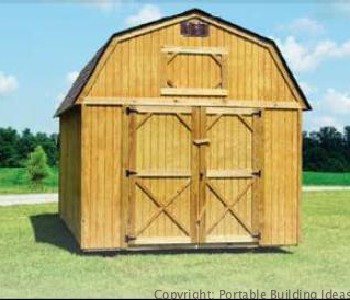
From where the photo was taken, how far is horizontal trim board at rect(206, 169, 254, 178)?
14.3 metres

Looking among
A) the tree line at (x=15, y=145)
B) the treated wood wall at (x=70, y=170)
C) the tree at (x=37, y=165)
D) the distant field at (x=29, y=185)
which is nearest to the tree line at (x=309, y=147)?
the tree line at (x=15, y=145)

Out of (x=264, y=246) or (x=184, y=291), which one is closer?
(x=184, y=291)

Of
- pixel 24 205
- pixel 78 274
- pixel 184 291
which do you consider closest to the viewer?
pixel 184 291

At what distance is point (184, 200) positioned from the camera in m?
14.2

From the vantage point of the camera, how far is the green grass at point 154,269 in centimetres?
1040

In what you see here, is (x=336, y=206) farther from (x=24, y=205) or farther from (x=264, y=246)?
(x=264, y=246)

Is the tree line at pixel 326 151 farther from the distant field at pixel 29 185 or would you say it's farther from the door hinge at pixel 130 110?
the door hinge at pixel 130 110

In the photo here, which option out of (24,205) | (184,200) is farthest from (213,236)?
(24,205)

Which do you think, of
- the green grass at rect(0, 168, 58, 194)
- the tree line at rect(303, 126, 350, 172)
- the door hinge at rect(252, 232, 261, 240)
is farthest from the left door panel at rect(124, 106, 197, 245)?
the tree line at rect(303, 126, 350, 172)

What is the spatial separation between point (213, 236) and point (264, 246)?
46.7 inches

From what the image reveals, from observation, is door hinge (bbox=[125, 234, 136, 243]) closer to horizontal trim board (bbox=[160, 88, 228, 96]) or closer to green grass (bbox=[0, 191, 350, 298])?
green grass (bbox=[0, 191, 350, 298])

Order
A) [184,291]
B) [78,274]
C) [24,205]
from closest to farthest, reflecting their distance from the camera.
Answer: [184,291], [78,274], [24,205]

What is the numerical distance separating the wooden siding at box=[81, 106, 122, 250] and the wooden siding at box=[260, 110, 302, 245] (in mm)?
3065

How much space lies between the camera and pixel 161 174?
14.1 metres
